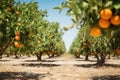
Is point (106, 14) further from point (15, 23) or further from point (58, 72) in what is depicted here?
point (58, 72)

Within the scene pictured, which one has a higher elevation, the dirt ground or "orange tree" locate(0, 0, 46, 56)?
"orange tree" locate(0, 0, 46, 56)

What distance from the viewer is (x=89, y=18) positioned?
398 cm

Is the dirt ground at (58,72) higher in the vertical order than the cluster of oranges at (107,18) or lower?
lower

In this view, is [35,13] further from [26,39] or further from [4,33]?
[4,33]

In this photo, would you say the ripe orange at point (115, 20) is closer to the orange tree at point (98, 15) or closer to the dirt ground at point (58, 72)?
the orange tree at point (98, 15)

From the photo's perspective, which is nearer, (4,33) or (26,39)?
(4,33)

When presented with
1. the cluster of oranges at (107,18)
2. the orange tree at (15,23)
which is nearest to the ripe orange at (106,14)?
the cluster of oranges at (107,18)

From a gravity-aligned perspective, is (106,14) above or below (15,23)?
below

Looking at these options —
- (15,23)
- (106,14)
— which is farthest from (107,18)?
(15,23)

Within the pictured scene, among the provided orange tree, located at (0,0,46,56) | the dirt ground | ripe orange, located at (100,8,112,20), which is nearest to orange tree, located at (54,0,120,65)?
ripe orange, located at (100,8,112,20)

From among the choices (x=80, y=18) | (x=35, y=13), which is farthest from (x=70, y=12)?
(x=35, y=13)

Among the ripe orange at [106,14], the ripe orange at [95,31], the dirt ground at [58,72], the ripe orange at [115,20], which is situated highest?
the ripe orange at [106,14]

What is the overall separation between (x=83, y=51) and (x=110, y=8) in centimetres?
3065

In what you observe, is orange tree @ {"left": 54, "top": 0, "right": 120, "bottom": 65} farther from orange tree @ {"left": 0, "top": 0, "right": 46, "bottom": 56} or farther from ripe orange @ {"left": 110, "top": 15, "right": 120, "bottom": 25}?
orange tree @ {"left": 0, "top": 0, "right": 46, "bottom": 56}
